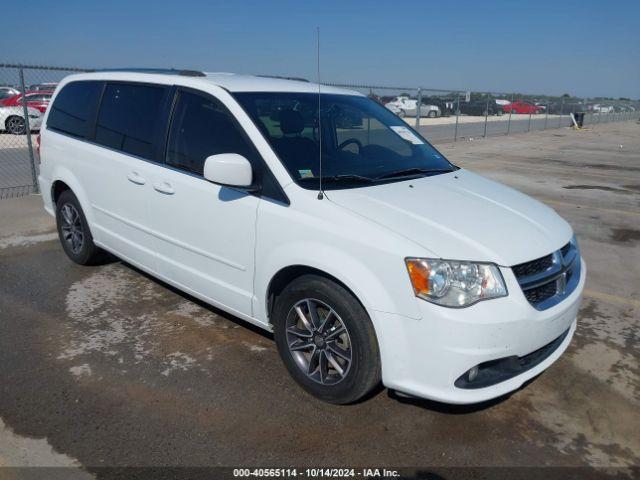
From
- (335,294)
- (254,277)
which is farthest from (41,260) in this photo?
(335,294)

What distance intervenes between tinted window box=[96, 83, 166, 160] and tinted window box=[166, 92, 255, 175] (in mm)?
268

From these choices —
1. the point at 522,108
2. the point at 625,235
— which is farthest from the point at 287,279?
the point at 522,108

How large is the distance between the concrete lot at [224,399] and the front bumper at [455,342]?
33cm

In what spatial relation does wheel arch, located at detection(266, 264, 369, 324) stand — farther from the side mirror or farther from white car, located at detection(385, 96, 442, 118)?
white car, located at detection(385, 96, 442, 118)

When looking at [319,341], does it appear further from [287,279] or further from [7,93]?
[7,93]

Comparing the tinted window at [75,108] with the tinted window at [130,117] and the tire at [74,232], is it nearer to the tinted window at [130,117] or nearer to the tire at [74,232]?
the tinted window at [130,117]

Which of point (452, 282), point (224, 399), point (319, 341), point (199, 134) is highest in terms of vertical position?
point (199, 134)

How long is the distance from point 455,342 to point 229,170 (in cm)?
157

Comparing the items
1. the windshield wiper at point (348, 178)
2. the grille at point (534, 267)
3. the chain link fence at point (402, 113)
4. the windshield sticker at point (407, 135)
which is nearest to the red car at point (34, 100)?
the chain link fence at point (402, 113)

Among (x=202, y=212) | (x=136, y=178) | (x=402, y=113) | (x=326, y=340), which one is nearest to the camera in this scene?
(x=326, y=340)

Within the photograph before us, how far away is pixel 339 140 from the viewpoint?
3955 mm

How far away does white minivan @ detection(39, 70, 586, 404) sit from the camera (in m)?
2.67

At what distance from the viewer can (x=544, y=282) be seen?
2.89 m

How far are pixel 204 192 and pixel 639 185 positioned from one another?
10.2 m
